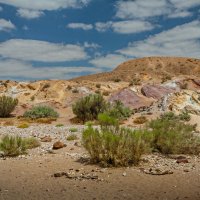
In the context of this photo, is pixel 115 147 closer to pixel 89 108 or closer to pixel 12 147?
pixel 12 147

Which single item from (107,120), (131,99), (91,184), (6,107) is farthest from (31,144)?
(131,99)

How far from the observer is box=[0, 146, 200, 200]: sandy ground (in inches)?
337

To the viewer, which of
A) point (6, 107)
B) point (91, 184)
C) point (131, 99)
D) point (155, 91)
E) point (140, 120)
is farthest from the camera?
point (155, 91)

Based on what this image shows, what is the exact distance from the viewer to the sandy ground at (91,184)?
8555 mm

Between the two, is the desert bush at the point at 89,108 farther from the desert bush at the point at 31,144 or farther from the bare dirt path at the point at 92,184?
the bare dirt path at the point at 92,184

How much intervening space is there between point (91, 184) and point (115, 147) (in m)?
1.76

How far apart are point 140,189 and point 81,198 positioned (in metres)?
1.39

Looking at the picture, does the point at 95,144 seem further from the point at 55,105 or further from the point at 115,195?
the point at 55,105

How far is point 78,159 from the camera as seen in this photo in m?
12.3

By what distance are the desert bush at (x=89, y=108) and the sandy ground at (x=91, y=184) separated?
53.6 ft

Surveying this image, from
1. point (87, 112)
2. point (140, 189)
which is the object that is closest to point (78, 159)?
point (140, 189)

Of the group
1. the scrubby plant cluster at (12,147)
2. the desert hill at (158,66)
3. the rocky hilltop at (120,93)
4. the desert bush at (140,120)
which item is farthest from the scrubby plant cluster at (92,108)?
the desert hill at (158,66)

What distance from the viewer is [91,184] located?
31.0 ft

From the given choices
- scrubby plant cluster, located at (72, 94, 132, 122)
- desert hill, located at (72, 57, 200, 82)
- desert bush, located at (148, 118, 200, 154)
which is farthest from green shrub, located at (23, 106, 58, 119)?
desert hill, located at (72, 57, 200, 82)
